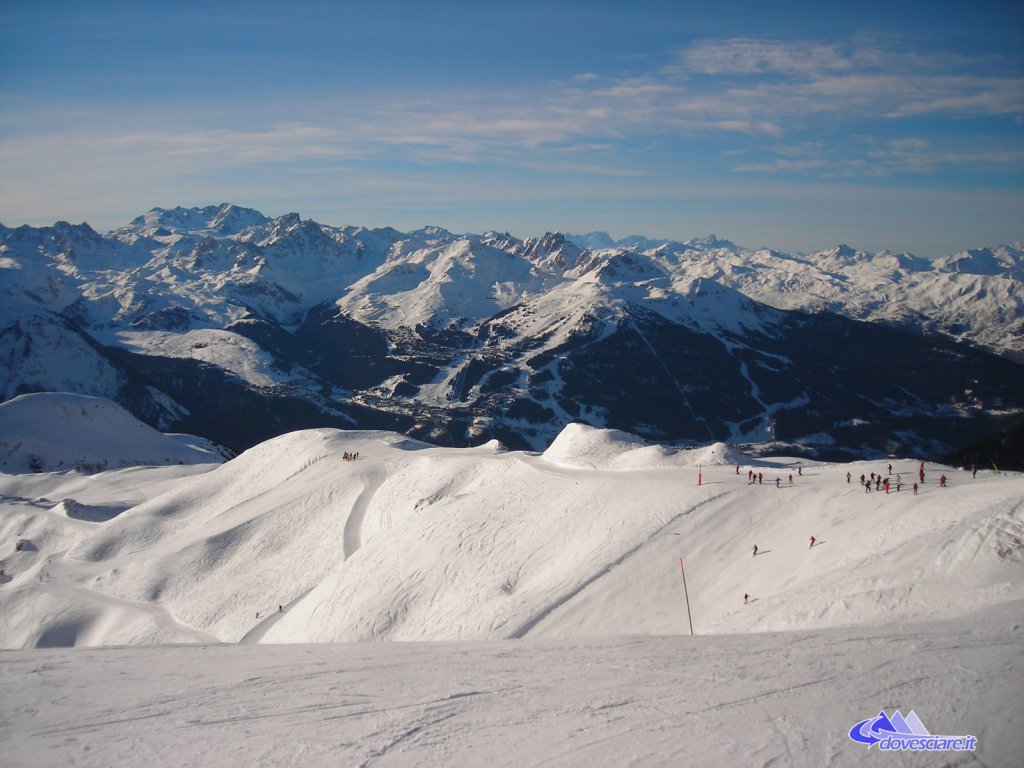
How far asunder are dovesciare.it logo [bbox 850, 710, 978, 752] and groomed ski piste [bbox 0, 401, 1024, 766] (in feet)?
1.02

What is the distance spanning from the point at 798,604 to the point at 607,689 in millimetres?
12271

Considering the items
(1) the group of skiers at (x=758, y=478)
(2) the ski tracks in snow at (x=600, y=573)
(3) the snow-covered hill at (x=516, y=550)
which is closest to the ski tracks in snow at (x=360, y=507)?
(3) the snow-covered hill at (x=516, y=550)

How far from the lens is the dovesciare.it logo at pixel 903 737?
16781mm

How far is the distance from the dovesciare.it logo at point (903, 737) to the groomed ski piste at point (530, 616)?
312 millimetres

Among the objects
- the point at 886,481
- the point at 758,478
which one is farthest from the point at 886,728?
the point at 758,478

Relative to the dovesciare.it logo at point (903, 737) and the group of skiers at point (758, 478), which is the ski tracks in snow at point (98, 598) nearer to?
the group of skiers at point (758, 478)

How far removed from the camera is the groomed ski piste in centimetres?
1889

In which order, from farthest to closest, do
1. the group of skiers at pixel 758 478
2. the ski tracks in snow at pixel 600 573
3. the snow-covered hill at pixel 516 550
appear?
the group of skiers at pixel 758 478 < the ski tracks in snow at pixel 600 573 < the snow-covered hill at pixel 516 550

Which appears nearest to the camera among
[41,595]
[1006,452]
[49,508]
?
[41,595]

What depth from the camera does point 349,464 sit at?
70125 millimetres

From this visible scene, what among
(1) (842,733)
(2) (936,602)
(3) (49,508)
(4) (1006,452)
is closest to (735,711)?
(1) (842,733)

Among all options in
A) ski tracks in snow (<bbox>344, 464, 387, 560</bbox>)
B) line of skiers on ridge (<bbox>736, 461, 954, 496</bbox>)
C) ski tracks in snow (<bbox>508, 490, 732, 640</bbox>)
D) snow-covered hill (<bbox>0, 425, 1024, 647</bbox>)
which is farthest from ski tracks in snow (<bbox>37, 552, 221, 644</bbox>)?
line of skiers on ridge (<bbox>736, 461, 954, 496</bbox>)

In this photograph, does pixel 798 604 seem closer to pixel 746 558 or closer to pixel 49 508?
pixel 746 558

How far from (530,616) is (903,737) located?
2063 centimetres
